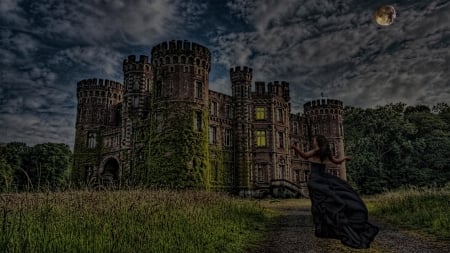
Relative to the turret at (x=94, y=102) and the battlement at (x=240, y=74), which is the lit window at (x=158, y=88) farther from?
the turret at (x=94, y=102)

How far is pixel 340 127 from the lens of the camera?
44.2 metres

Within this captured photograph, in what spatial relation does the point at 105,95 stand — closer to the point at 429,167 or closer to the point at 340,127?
the point at 340,127

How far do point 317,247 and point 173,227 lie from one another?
10.9 ft

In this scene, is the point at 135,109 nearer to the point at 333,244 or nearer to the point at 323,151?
the point at 323,151

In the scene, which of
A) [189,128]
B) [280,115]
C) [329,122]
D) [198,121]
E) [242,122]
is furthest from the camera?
[329,122]

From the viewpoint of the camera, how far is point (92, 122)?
37438 millimetres

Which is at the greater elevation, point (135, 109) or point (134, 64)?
point (134, 64)

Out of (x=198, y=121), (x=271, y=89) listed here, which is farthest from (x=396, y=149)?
(x=198, y=121)

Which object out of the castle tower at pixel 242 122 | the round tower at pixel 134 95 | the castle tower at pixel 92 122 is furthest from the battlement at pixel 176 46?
the castle tower at pixel 92 122

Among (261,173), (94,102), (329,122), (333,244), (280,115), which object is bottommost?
(333,244)

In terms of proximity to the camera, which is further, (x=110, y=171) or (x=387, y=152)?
(x=387, y=152)

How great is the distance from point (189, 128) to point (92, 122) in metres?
16.1

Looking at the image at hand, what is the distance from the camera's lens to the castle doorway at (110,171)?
1394 inches

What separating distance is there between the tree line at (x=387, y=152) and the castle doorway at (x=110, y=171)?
9.96m
